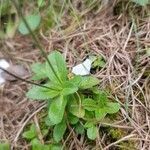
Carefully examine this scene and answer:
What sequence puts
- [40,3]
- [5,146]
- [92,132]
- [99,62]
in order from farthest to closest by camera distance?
[40,3] → [99,62] → [5,146] → [92,132]

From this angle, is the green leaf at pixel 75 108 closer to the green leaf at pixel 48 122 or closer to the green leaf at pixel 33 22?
the green leaf at pixel 48 122

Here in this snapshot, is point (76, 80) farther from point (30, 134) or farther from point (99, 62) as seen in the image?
point (30, 134)

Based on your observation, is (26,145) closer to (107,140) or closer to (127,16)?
(107,140)

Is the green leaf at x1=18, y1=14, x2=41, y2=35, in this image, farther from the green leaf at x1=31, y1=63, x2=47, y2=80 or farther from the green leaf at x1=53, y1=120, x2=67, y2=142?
the green leaf at x1=53, y1=120, x2=67, y2=142

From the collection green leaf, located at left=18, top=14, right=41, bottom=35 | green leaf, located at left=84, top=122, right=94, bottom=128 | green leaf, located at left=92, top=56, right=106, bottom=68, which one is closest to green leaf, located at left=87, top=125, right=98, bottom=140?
green leaf, located at left=84, top=122, right=94, bottom=128

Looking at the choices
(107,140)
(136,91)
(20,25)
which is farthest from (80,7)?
(107,140)

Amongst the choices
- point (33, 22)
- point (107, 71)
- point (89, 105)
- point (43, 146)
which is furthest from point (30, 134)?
point (33, 22)

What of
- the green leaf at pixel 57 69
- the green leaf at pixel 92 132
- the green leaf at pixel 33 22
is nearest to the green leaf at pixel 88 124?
the green leaf at pixel 92 132

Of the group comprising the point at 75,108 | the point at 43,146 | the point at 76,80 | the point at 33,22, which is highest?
the point at 33,22
